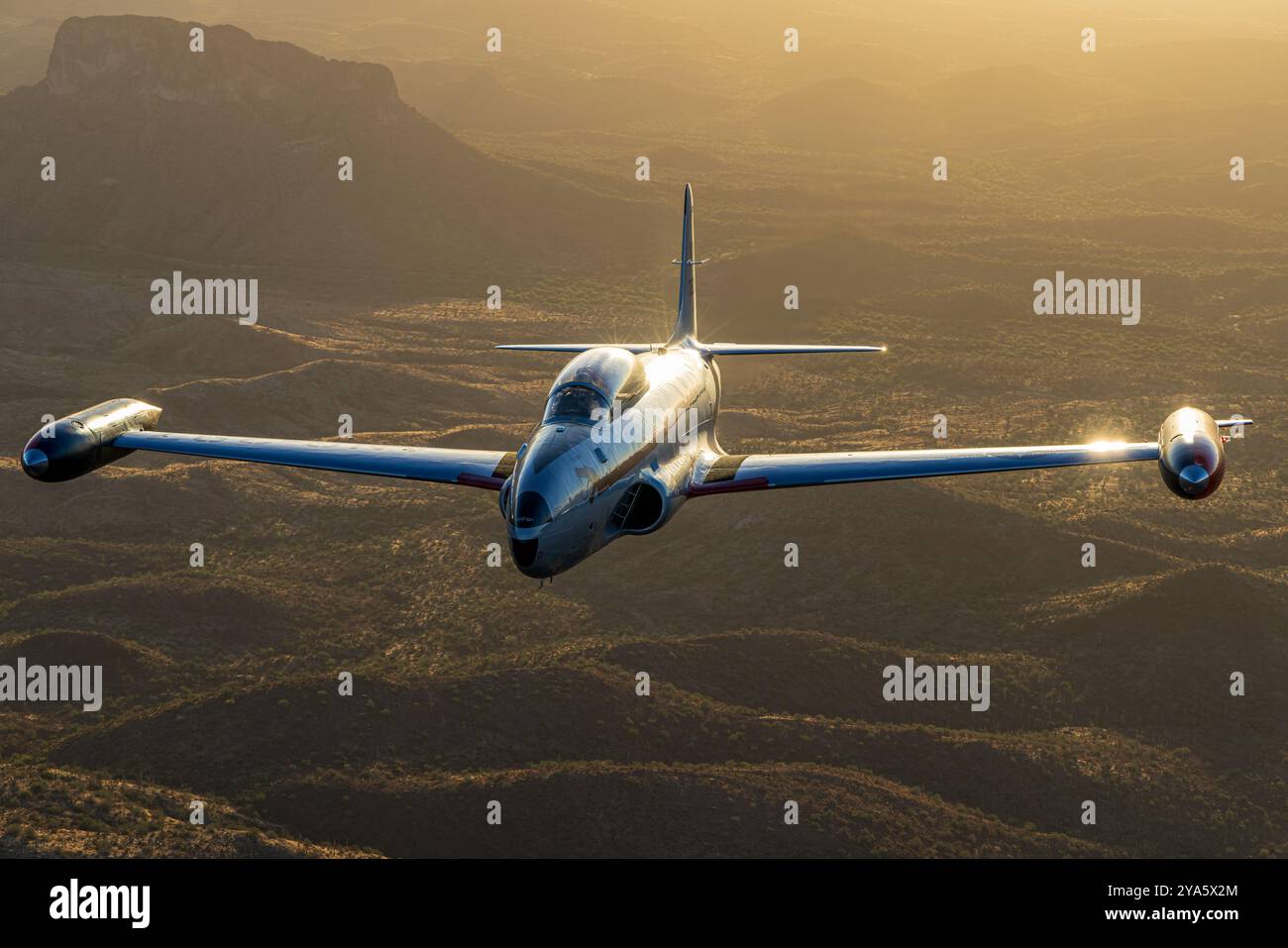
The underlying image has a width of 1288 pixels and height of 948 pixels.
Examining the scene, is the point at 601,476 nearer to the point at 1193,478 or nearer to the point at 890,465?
the point at 890,465

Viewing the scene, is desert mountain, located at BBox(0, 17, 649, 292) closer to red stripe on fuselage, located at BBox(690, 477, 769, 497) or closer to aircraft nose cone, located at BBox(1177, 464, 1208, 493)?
red stripe on fuselage, located at BBox(690, 477, 769, 497)

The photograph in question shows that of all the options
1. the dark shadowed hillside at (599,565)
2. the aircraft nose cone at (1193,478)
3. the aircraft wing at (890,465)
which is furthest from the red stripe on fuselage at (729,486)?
the aircraft nose cone at (1193,478)

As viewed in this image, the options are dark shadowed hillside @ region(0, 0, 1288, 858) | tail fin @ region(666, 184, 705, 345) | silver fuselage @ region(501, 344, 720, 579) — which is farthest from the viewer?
tail fin @ region(666, 184, 705, 345)

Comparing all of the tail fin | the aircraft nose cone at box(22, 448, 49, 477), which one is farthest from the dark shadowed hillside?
the tail fin

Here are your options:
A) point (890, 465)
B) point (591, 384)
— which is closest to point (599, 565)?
point (890, 465)

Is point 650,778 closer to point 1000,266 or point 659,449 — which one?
point 659,449
